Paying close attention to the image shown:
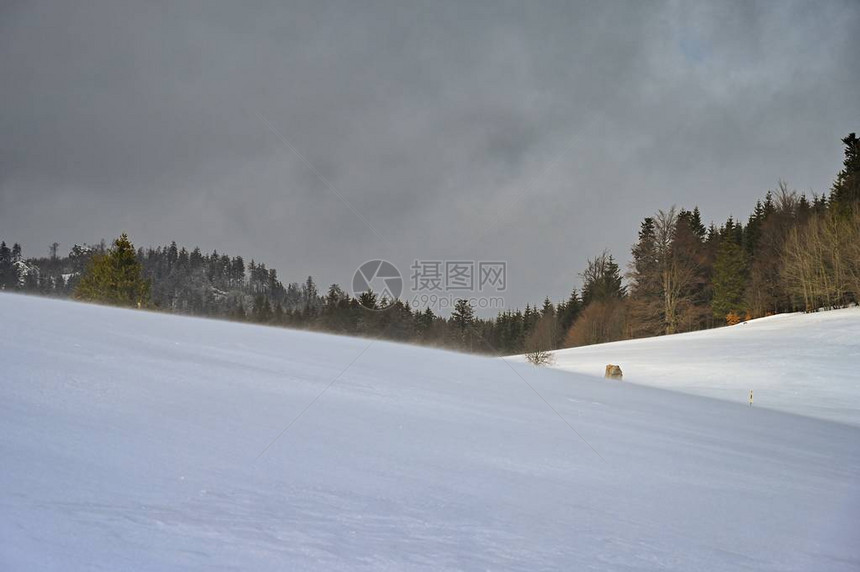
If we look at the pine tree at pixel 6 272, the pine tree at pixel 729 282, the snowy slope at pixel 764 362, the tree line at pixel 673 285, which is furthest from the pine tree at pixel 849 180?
the pine tree at pixel 6 272

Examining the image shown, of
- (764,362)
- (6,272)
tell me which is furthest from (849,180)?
(6,272)

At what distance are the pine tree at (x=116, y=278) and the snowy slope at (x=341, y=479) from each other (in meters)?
36.5

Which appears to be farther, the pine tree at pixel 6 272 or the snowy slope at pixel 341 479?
the pine tree at pixel 6 272

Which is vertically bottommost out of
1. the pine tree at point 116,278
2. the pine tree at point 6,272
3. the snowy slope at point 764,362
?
the snowy slope at point 764,362

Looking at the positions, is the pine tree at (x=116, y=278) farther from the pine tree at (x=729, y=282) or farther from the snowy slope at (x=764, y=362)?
the pine tree at (x=729, y=282)

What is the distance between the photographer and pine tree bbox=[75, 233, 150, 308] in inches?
1484

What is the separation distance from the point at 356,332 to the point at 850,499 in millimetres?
57166

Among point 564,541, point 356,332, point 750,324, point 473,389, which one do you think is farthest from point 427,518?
point 356,332

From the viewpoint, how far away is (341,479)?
269cm

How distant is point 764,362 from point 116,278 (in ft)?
134

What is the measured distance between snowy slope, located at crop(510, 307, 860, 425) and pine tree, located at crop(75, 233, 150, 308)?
1209 inches

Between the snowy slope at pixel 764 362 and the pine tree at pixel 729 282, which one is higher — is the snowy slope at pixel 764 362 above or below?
below

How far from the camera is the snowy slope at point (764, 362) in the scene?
1866 cm

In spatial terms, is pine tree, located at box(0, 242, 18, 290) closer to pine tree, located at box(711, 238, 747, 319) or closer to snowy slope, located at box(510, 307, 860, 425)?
snowy slope, located at box(510, 307, 860, 425)
